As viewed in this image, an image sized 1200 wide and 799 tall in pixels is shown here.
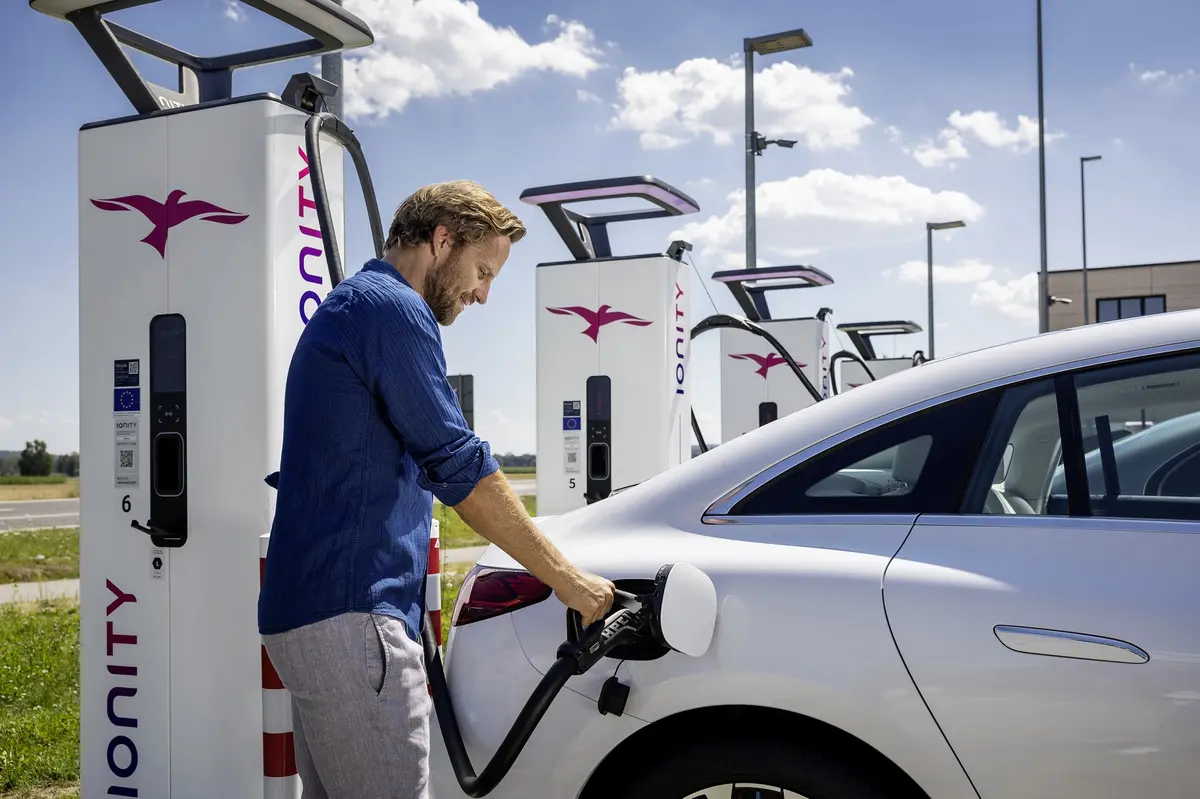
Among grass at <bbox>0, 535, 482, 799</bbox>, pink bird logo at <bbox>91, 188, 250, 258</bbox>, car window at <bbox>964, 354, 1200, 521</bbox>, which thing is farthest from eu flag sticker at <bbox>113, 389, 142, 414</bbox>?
car window at <bbox>964, 354, 1200, 521</bbox>

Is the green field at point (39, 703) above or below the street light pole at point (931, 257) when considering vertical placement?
below

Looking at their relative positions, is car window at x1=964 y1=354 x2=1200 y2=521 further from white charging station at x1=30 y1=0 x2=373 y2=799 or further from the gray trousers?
white charging station at x1=30 y1=0 x2=373 y2=799

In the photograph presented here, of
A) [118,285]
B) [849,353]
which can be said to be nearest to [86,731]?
[118,285]

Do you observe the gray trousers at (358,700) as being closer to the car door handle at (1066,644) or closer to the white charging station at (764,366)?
the car door handle at (1066,644)

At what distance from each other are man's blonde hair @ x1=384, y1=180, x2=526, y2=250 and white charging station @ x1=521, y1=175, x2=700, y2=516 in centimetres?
615

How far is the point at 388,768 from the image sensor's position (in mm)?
2174

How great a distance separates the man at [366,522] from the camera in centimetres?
210

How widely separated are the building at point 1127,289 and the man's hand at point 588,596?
143 ft

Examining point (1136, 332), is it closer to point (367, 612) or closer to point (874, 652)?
point (874, 652)

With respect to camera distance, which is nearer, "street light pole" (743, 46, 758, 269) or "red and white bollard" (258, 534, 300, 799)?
"red and white bollard" (258, 534, 300, 799)

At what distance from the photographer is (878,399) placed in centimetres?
242

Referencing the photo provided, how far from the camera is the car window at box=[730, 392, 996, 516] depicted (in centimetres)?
230

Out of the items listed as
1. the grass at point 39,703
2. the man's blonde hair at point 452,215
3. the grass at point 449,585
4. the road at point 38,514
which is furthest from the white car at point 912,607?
the road at point 38,514

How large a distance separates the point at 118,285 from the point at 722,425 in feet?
36.0
